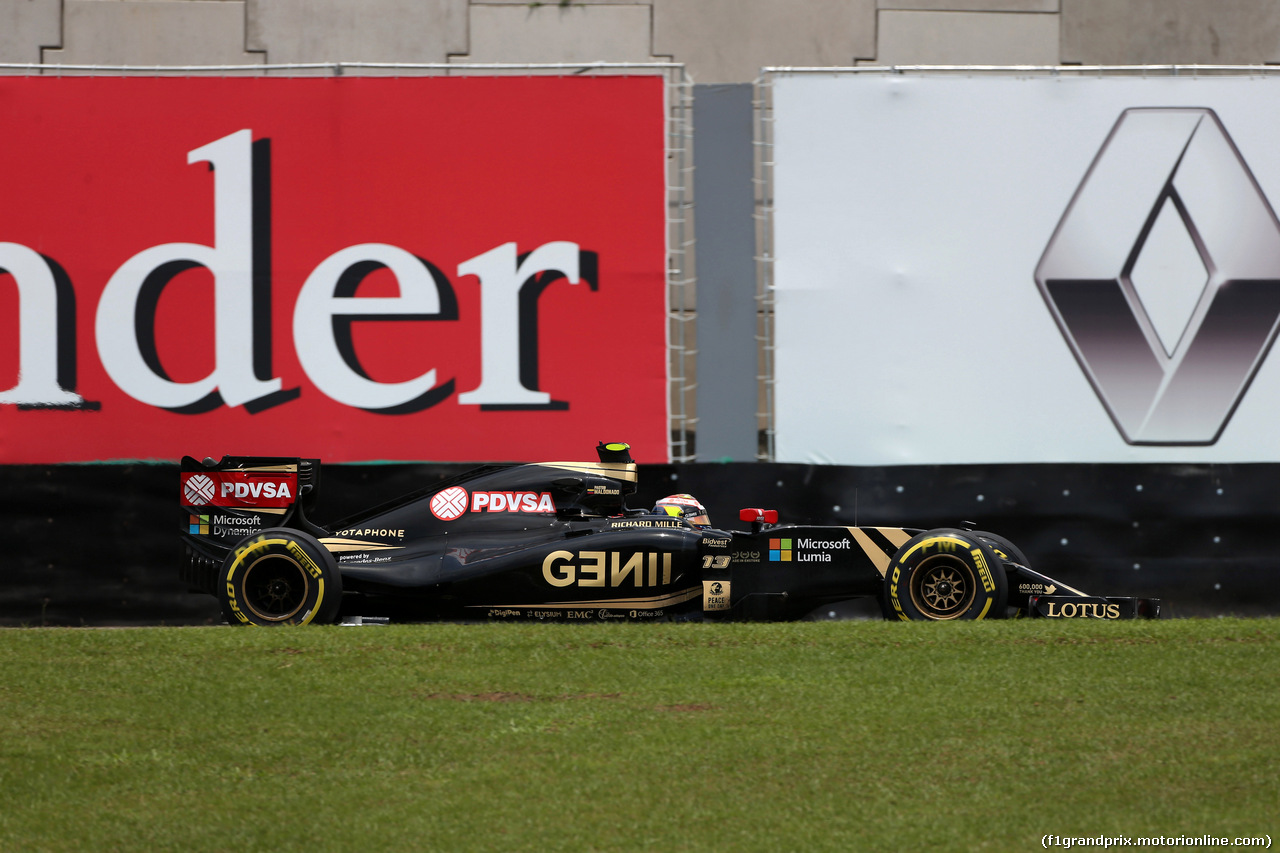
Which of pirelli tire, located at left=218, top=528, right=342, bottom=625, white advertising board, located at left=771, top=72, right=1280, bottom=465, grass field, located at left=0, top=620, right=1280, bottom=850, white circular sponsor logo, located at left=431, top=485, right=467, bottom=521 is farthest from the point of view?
white advertising board, located at left=771, top=72, right=1280, bottom=465

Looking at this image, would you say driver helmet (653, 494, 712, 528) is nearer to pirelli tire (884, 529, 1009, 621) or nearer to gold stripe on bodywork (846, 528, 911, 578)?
gold stripe on bodywork (846, 528, 911, 578)

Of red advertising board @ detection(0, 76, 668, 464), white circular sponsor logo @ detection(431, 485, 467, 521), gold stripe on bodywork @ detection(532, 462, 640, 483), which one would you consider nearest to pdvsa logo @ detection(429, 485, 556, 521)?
white circular sponsor logo @ detection(431, 485, 467, 521)

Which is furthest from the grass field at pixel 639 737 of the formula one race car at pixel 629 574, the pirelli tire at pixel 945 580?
the formula one race car at pixel 629 574

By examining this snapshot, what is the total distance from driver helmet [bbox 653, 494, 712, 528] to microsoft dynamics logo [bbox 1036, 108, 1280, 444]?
10.6 ft

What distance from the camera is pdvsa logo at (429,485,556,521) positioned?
28.8 feet

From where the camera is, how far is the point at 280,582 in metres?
8.34

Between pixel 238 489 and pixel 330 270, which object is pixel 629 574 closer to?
pixel 238 489

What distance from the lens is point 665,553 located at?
327 inches

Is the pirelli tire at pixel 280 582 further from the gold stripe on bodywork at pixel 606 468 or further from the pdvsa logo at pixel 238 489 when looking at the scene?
the gold stripe on bodywork at pixel 606 468

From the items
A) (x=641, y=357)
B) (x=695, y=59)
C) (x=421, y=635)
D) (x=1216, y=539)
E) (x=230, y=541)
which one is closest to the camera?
(x=421, y=635)

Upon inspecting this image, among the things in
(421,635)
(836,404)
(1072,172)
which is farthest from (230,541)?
(1072,172)

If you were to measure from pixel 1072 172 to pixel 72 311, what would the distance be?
25.7ft

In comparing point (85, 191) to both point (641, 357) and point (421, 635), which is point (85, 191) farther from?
point (421, 635)

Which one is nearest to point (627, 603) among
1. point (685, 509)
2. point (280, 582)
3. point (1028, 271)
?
point (685, 509)
